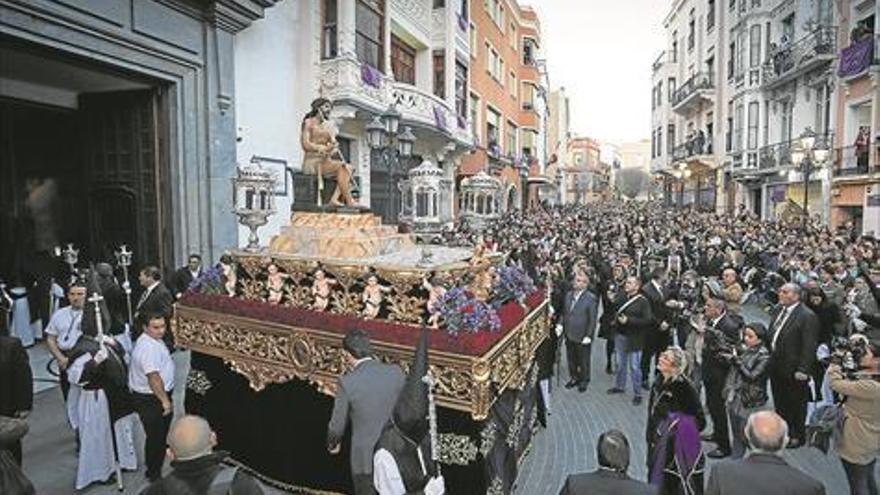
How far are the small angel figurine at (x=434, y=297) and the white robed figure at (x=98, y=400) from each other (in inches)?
115

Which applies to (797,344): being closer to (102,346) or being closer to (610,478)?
(610,478)

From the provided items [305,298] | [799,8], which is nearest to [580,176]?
[799,8]

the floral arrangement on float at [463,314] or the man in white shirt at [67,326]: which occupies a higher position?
the floral arrangement on float at [463,314]

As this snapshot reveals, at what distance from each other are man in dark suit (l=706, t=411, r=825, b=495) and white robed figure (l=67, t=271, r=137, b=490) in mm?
5014

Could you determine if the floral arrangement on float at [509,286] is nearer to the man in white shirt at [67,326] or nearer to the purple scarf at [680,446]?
→ the purple scarf at [680,446]

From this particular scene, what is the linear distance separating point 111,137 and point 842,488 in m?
13.0

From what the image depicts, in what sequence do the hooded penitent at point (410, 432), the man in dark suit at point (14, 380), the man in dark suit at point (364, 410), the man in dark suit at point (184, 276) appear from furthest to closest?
the man in dark suit at point (184, 276) < the man in dark suit at point (14, 380) < the man in dark suit at point (364, 410) < the hooded penitent at point (410, 432)

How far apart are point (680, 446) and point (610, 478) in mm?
1363

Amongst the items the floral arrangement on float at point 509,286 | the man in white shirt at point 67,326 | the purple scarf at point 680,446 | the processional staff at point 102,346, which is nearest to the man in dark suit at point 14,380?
the processional staff at point 102,346

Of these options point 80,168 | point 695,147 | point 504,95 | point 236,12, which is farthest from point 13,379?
point 695,147

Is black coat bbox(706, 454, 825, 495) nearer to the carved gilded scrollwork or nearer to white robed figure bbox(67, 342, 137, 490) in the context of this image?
the carved gilded scrollwork

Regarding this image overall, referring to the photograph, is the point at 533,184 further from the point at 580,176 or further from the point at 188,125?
the point at 580,176

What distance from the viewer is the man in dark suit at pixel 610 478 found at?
10.5ft

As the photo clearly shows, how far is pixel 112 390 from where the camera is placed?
541cm
